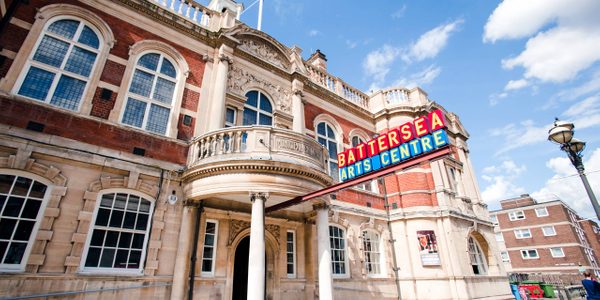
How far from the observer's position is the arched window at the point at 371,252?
13062 mm

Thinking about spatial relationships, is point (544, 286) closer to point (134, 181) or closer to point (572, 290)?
point (572, 290)

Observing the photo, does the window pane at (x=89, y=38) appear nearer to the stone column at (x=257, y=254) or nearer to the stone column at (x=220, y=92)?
the stone column at (x=220, y=92)

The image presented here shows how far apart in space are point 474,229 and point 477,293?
3389mm

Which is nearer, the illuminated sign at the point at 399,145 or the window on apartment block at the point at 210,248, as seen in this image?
the illuminated sign at the point at 399,145

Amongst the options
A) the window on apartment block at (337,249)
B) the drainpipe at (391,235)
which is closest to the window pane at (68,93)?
the window on apartment block at (337,249)

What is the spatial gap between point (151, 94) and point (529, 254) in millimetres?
48650

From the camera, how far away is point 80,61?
8.57 m

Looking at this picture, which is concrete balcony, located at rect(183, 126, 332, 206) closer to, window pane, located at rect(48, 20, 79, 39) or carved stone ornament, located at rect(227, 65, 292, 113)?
carved stone ornament, located at rect(227, 65, 292, 113)

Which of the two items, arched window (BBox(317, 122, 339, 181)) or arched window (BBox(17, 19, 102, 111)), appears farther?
arched window (BBox(317, 122, 339, 181))

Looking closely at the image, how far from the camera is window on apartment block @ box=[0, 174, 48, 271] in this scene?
6.06 meters

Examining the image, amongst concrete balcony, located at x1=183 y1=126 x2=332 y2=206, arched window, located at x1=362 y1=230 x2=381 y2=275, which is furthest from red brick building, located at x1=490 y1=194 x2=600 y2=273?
concrete balcony, located at x1=183 y1=126 x2=332 y2=206

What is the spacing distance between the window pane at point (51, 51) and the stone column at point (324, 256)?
893 cm

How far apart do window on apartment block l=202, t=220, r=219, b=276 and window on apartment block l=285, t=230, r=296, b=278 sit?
2847 millimetres

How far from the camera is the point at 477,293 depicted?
1339 cm
